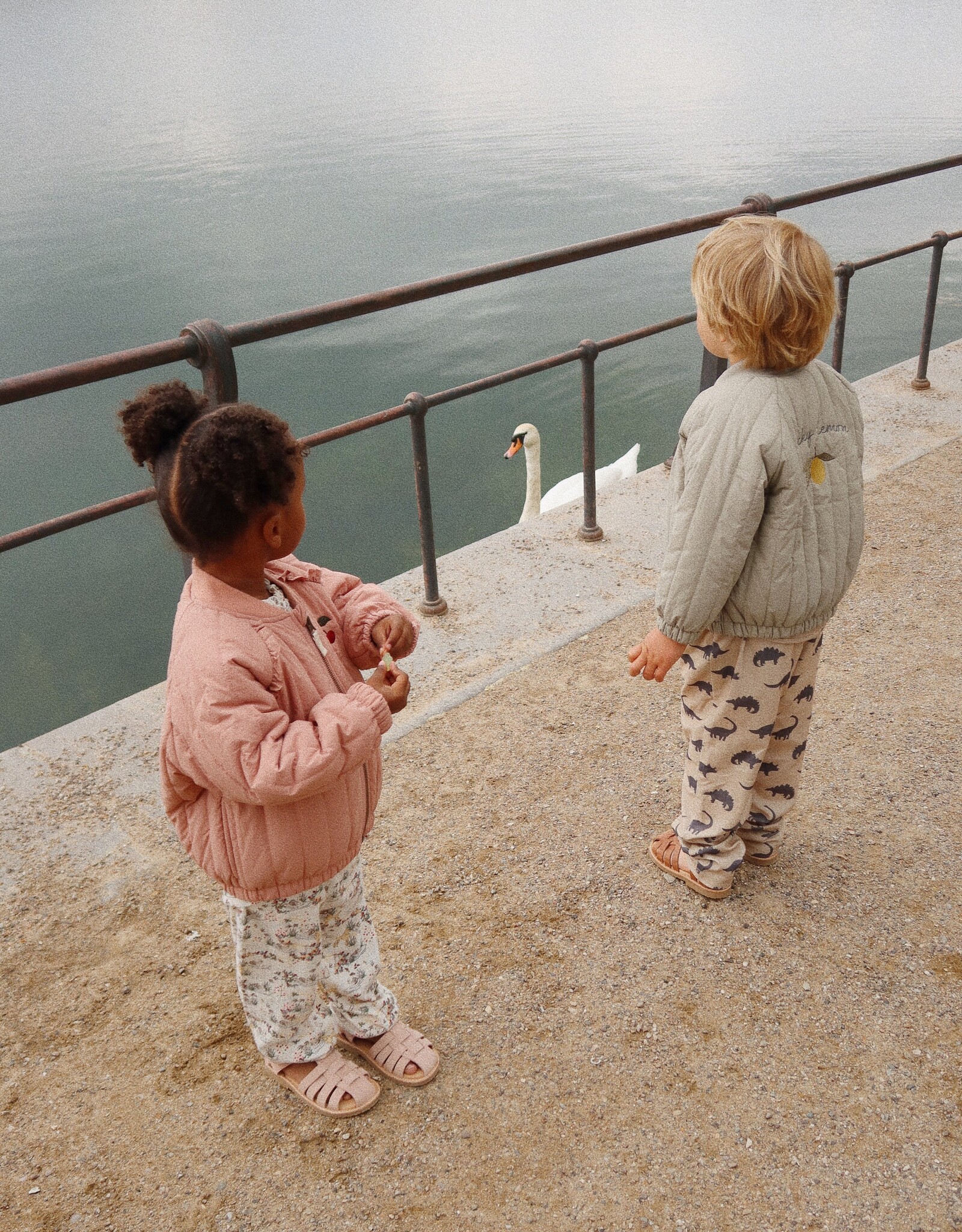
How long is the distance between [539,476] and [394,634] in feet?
17.0

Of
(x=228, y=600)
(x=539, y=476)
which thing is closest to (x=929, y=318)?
(x=539, y=476)

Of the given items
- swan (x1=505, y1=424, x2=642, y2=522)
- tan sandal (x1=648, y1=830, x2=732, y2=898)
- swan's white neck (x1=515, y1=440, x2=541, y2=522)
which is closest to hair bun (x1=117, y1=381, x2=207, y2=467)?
tan sandal (x1=648, y1=830, x2=732, y2=898)

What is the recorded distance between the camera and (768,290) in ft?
6.03

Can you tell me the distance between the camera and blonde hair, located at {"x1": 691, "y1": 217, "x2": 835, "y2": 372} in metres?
1.83

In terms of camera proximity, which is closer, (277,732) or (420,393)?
(277,732)

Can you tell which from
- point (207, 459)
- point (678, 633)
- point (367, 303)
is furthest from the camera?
point (367, 303)

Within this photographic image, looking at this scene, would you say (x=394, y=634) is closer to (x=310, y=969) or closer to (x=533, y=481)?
(x=310, y=969)

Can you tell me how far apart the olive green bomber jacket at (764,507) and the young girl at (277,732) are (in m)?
0.58

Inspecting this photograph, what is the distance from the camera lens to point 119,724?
10.1 ft

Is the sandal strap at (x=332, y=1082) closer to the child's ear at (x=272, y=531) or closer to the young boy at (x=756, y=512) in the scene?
the young boy at (x=756, y=512)

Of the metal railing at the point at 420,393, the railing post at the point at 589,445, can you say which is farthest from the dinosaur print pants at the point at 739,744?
the railing post at the point at 589,445

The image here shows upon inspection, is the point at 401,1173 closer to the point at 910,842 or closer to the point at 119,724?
the point at 910,842

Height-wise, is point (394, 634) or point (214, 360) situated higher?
point (214, 360)

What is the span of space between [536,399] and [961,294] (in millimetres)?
7055
